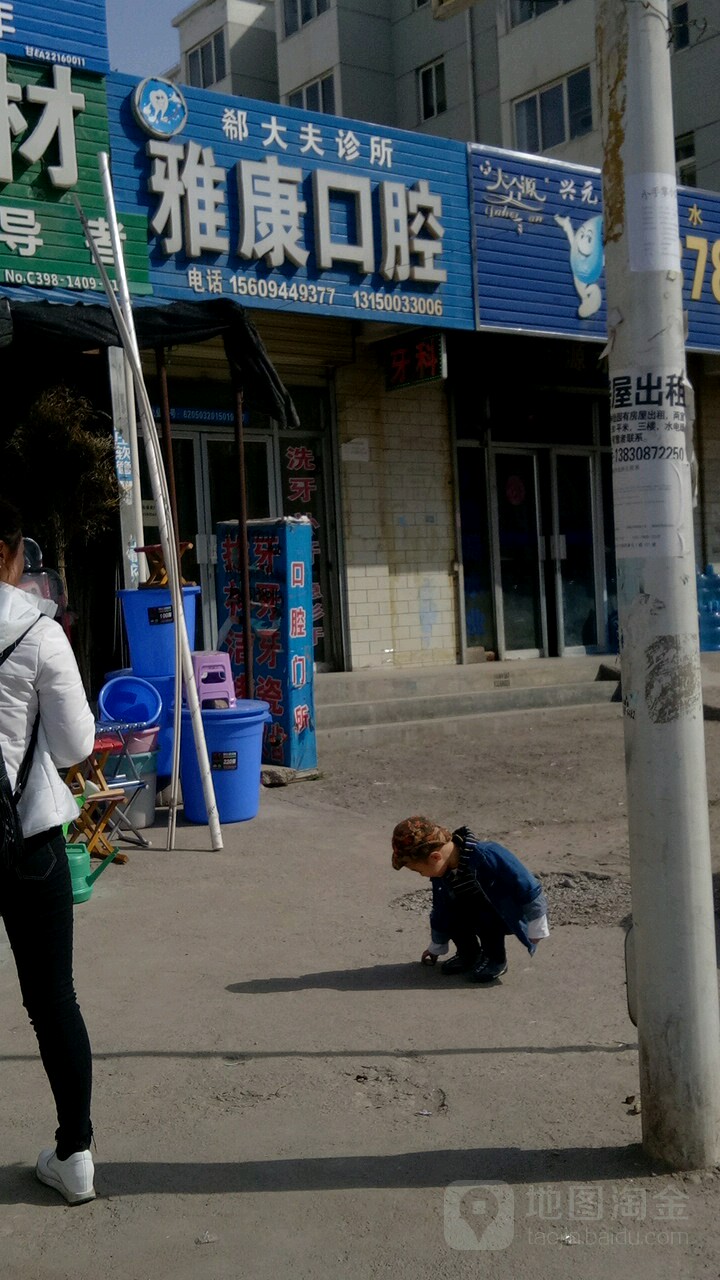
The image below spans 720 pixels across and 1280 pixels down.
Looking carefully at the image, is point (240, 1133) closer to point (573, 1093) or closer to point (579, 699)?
point (573, 1093)

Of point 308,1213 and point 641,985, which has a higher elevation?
point 641,985

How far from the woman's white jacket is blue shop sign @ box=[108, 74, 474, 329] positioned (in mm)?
7761

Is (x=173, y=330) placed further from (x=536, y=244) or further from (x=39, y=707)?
(x=536, y=244)

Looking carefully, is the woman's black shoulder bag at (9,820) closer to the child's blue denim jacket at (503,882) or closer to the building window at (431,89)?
the child's blue denim jacket at (503,882)

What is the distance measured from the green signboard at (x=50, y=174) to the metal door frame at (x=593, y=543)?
7121mm

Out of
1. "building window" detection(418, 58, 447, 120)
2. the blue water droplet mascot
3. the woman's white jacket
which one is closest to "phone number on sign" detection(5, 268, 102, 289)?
the blue water droplet mascot

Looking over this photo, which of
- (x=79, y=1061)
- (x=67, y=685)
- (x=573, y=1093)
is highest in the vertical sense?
(x=67, y=685)

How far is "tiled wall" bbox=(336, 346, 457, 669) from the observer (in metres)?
13.5

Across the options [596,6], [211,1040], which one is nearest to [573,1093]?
[211,1040]

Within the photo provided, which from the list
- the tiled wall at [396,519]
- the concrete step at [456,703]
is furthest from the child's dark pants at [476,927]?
the tiled wall at [396,519]

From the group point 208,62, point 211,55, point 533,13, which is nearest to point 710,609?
point 533,13

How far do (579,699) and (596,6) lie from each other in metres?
10.2

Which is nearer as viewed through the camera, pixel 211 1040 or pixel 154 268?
pixel 211 1040

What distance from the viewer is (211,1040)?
4547mm
